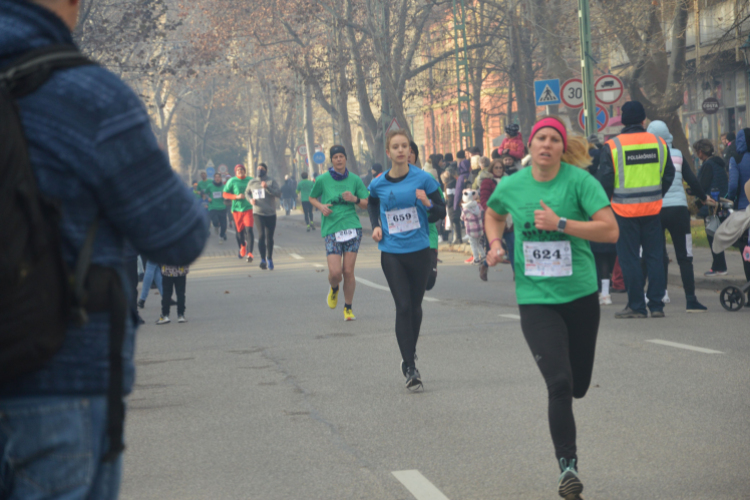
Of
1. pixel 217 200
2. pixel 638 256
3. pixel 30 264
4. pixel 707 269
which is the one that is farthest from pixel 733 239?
pixel 217 200

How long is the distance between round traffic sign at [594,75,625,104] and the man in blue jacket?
17961 millimetres

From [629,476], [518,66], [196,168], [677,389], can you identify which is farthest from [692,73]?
[196,168]

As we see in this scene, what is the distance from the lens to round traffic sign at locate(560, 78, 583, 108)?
19891 mm

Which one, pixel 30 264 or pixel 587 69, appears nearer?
pixel 30 264

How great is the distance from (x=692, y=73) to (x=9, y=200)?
25.5 metres

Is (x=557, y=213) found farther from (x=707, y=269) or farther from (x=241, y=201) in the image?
(x=241, y=201)

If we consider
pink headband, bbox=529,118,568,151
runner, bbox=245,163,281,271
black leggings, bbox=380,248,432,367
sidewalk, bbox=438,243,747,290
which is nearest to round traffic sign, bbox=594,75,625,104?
sidewalk, bbox=438,243,747,290

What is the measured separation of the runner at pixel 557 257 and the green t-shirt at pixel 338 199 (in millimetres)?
6399

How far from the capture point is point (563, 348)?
4.59 m

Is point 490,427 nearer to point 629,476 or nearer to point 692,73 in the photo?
point 629,476

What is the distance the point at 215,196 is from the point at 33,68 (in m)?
26.1

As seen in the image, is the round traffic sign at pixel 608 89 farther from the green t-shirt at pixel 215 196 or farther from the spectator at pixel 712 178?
the green t-shirt at pixel 215 196

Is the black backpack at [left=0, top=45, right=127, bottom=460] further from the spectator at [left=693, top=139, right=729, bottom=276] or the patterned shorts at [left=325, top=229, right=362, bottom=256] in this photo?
the spectator at [left=693, top=139, right=729, bottom=276]

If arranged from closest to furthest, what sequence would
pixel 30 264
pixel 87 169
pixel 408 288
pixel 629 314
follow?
pixel 30 264 < pixel 87 169 < pixel 408 288 < pixel 629 314
